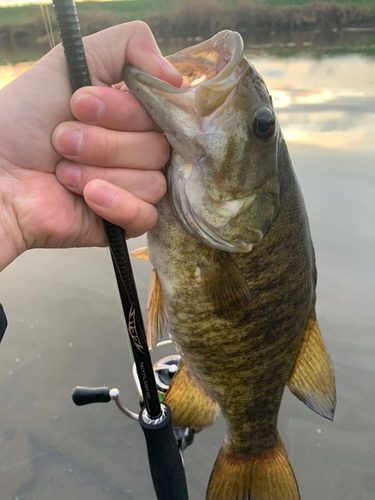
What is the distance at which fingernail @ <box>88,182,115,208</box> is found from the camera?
2.99ft

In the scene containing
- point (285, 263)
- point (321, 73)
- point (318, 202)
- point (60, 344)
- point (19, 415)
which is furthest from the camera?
point (321, 73)

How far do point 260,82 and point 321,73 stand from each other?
29.2 ft

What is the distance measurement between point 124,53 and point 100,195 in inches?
14.4

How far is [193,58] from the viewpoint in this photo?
3.30ft

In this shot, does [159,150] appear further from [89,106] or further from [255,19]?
[255,19]

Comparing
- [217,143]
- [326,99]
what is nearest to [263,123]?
[217,143]

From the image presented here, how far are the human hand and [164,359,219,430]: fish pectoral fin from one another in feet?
2.47

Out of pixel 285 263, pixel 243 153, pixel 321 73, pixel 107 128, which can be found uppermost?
pixel 107 128

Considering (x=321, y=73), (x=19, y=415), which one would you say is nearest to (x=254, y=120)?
(x=19, y=415)

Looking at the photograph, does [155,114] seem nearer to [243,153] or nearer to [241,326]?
[243,153]

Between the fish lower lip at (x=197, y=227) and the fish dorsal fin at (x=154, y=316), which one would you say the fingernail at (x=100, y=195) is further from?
the fish dorsal fin at (x=154, y=316)

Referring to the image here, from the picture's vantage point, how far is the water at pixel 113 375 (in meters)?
1.99

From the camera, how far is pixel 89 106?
0.85m

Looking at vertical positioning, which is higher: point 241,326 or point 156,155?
point 156,155
